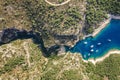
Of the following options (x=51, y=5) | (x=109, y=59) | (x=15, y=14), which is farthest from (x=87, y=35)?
(x=15, y=14)

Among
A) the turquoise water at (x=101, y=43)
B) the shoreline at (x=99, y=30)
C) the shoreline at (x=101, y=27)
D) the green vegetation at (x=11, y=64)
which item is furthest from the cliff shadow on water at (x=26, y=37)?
the shoreline at (x=101, y=27)

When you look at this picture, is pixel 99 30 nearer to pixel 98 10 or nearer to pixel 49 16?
pixel 98 10

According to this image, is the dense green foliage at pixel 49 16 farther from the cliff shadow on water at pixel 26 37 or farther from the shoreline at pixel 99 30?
the shoreline at pixel 99 30

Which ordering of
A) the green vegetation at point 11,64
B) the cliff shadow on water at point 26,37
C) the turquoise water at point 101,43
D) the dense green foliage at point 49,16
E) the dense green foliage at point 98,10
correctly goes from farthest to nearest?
the turquoise water at point 101,43
the dense green foliage at point 98,10
the cliff shadow on water at point 26,37
the dense green foliage at point 49,16
the green vegetation at point 11,64

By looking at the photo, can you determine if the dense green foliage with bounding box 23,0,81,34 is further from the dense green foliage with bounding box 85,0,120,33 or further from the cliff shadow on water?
the dense green foliage with bounding box 85,0,120,33

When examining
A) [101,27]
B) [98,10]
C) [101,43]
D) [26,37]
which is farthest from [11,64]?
[98,10]

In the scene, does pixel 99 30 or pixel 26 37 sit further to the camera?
pixel 99 30
